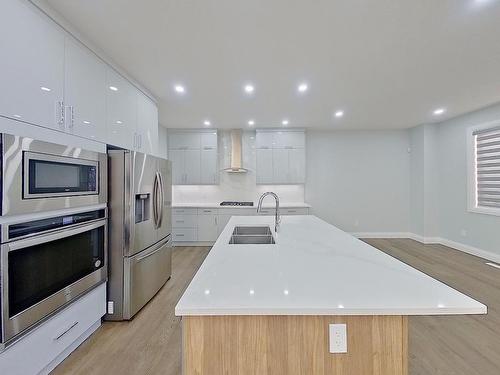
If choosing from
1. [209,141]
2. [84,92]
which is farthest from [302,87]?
[209,141]

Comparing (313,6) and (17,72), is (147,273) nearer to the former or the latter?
(17,72)

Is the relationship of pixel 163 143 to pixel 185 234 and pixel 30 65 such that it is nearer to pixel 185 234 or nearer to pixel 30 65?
pixel 185 234

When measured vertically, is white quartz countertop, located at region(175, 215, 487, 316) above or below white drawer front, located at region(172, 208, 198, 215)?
above

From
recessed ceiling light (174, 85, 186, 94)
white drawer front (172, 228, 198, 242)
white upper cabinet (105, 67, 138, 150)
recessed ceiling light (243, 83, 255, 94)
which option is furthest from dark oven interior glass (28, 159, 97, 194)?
white drawer front (172, 228, 198, 242)

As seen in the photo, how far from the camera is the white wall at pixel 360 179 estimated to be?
20.1 ft

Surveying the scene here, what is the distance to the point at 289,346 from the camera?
1022mm

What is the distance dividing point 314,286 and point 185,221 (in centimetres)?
468

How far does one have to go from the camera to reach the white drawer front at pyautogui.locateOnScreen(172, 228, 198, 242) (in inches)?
216

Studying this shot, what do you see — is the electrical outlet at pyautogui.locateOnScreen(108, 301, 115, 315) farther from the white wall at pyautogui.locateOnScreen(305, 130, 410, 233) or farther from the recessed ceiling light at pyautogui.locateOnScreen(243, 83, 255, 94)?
the white wall at pyautogui.locateOnScreen(305, 130, 410, 233)

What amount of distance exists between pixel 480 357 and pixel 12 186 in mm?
3407

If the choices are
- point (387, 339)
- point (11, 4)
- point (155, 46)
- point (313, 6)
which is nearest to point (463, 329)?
point (387, 339)

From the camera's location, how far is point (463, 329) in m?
2.40

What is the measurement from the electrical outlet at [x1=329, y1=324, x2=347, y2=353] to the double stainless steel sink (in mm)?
1297

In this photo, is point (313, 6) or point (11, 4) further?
point (313, 6)
